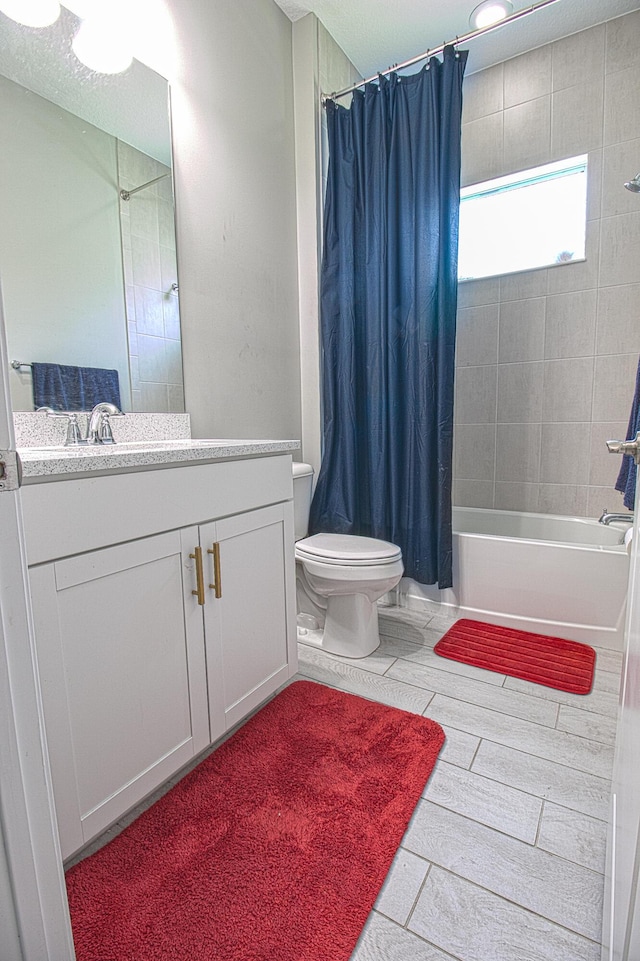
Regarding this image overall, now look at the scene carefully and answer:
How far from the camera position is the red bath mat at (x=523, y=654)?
5.54ft

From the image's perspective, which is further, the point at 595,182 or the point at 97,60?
the point at 595,182

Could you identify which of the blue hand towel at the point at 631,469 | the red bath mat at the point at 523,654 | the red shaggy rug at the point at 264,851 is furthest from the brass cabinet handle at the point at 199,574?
the blue hand towel at the point at 631,469

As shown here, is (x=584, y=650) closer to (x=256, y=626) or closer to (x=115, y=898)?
(x=256, y=626)

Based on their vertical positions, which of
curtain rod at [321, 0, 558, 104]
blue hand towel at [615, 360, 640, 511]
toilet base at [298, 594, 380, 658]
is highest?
curtain rod at [321, 0, 558, 104]

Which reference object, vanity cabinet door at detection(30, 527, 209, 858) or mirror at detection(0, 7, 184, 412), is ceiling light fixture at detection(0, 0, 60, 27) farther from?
vanity cabinet door at detection(30, 527, 209, 858)

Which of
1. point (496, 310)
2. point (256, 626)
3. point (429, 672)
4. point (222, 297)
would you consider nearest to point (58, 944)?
point (256, 626)

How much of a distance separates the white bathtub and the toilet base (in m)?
0.51

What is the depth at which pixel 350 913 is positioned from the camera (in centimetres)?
90

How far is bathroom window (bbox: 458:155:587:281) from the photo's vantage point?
7.92 ft

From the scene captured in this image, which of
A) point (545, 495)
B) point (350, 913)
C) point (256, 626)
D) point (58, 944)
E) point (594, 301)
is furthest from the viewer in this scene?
point (545, 495)

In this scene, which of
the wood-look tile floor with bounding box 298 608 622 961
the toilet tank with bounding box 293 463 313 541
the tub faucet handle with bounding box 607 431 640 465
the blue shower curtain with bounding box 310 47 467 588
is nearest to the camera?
the tub faucet handle with bounding box 607 431 640 465

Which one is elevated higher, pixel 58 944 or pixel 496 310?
pixel 496 310

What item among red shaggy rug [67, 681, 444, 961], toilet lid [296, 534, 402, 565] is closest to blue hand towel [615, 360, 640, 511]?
toilet lid [296, 534, 402, 565]

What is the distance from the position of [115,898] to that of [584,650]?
173 centimetres
